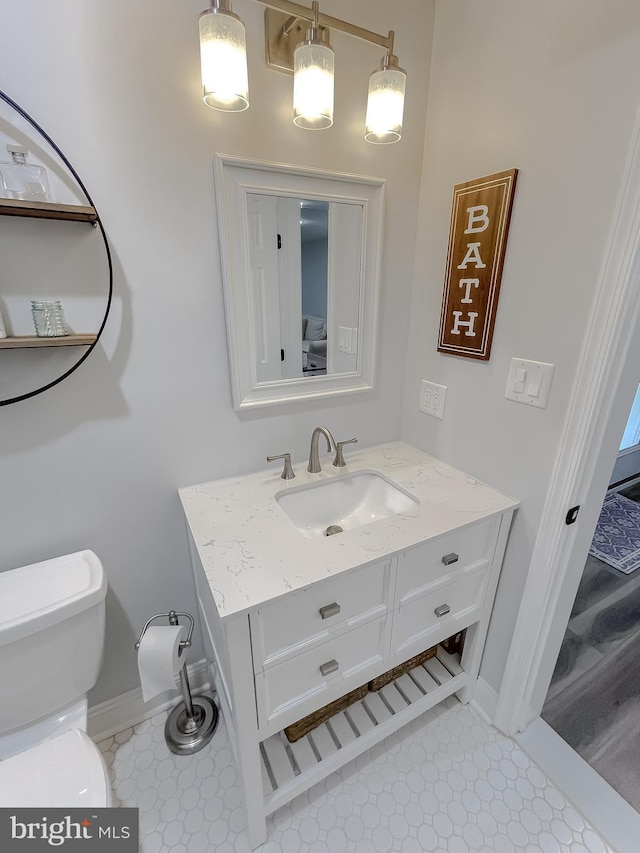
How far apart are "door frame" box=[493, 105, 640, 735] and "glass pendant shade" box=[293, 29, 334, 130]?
0.69 m

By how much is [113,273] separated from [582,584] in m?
2.57

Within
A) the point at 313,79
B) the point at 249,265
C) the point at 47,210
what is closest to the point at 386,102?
the point at 313,79

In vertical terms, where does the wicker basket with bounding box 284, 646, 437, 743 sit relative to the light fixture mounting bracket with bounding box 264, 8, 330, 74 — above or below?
below

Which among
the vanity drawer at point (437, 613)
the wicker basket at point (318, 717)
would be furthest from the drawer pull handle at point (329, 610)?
the wicker basket at point (318, 717)

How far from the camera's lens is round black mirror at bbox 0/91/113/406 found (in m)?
0.84

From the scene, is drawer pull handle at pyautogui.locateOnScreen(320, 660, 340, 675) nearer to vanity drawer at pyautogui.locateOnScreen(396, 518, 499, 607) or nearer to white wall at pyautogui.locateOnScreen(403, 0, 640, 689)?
vanity drawer at pyautogui.locateOnScreen(396, 518, 499, 607)

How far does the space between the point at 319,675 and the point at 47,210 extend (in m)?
1.32

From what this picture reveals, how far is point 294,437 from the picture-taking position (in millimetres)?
1389

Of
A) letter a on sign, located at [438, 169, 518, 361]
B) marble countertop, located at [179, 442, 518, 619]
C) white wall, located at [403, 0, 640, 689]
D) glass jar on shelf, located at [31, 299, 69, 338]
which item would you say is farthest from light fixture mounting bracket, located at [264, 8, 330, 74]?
marble countertop, located at [179, 442, 518, 619]

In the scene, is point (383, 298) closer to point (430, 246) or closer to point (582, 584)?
point (430, 246)

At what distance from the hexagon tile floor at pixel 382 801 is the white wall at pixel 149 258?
34cm

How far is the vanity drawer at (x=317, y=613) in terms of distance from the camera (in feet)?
2.90

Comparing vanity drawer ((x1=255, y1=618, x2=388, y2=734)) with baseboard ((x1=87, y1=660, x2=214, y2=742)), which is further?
baseboard ((x1=87, y1=660, x2=214, y2=742))

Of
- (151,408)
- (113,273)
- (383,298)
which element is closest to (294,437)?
(151,408)
